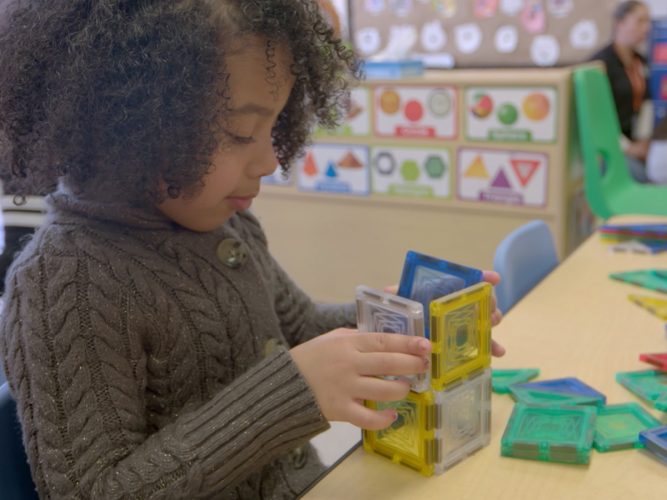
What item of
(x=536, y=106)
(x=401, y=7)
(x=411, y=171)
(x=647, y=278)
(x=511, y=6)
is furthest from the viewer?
(x=401, y=7)

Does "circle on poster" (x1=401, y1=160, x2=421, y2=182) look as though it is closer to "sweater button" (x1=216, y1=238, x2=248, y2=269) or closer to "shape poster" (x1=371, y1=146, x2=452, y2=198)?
"shape poster" (x1=371, y1=146, x2=452, y2=198)

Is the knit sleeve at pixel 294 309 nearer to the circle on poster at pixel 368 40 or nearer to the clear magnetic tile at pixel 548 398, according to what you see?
the clear magnetic tile at pixel 548 398

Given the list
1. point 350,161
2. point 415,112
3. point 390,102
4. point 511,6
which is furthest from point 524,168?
point 511,6

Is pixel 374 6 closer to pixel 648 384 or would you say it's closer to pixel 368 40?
pixel 368 40

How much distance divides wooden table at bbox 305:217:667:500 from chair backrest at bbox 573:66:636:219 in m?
0.75

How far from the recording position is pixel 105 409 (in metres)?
0.66

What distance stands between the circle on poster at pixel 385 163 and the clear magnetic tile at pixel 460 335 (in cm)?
182

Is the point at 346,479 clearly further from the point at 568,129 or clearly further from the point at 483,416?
the point at 568,129

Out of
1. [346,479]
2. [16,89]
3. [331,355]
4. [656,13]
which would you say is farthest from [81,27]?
[656,13]

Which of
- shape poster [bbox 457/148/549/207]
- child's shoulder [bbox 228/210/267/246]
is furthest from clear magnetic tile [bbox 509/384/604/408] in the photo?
shape poster [bbox 457/148/549/207]

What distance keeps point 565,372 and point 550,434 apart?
0.61 ft

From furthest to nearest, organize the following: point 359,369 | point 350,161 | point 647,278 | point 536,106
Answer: point 350,161 < point 536,106 < point 647,278 < point 359,369

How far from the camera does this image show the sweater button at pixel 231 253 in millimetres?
825

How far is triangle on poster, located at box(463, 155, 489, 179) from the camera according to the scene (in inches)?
92.0
